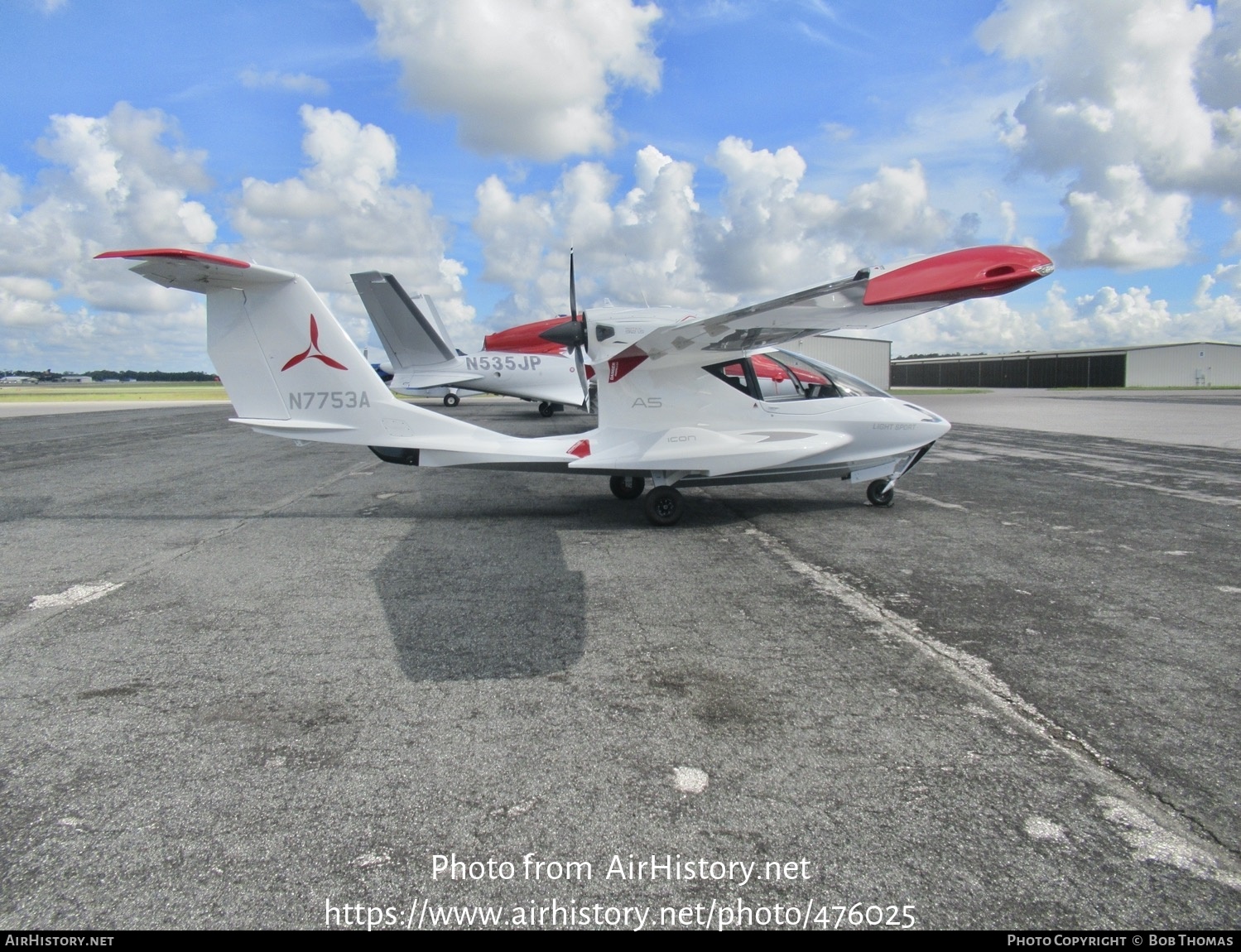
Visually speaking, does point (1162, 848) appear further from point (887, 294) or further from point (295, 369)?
point (295, 369)

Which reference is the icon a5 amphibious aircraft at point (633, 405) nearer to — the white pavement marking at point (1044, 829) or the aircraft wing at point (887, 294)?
the aircraft wing at point (887, 294)

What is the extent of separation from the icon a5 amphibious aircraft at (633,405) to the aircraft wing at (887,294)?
0.14 metres

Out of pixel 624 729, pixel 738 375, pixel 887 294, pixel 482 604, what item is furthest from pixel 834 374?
pixel 624 729

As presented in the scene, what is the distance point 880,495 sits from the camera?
9.99 m

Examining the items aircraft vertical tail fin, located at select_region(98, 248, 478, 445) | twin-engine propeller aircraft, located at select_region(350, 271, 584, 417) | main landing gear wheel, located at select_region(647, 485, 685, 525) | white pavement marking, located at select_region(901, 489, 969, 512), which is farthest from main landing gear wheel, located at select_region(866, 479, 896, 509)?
twin-engine propeller aircraft, located at select_region(350, 271, 584, 417)

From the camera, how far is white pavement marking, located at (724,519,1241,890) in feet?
8.88

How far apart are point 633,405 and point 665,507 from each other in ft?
4.56

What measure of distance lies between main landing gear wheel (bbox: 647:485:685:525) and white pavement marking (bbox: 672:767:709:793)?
566 centimetres

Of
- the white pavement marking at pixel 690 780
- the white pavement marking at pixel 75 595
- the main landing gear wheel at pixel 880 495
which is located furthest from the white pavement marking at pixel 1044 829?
the main landing gear wheel at pixel 880 495

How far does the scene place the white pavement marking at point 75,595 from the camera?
591 centimetres

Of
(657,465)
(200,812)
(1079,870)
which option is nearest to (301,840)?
(200,812)
